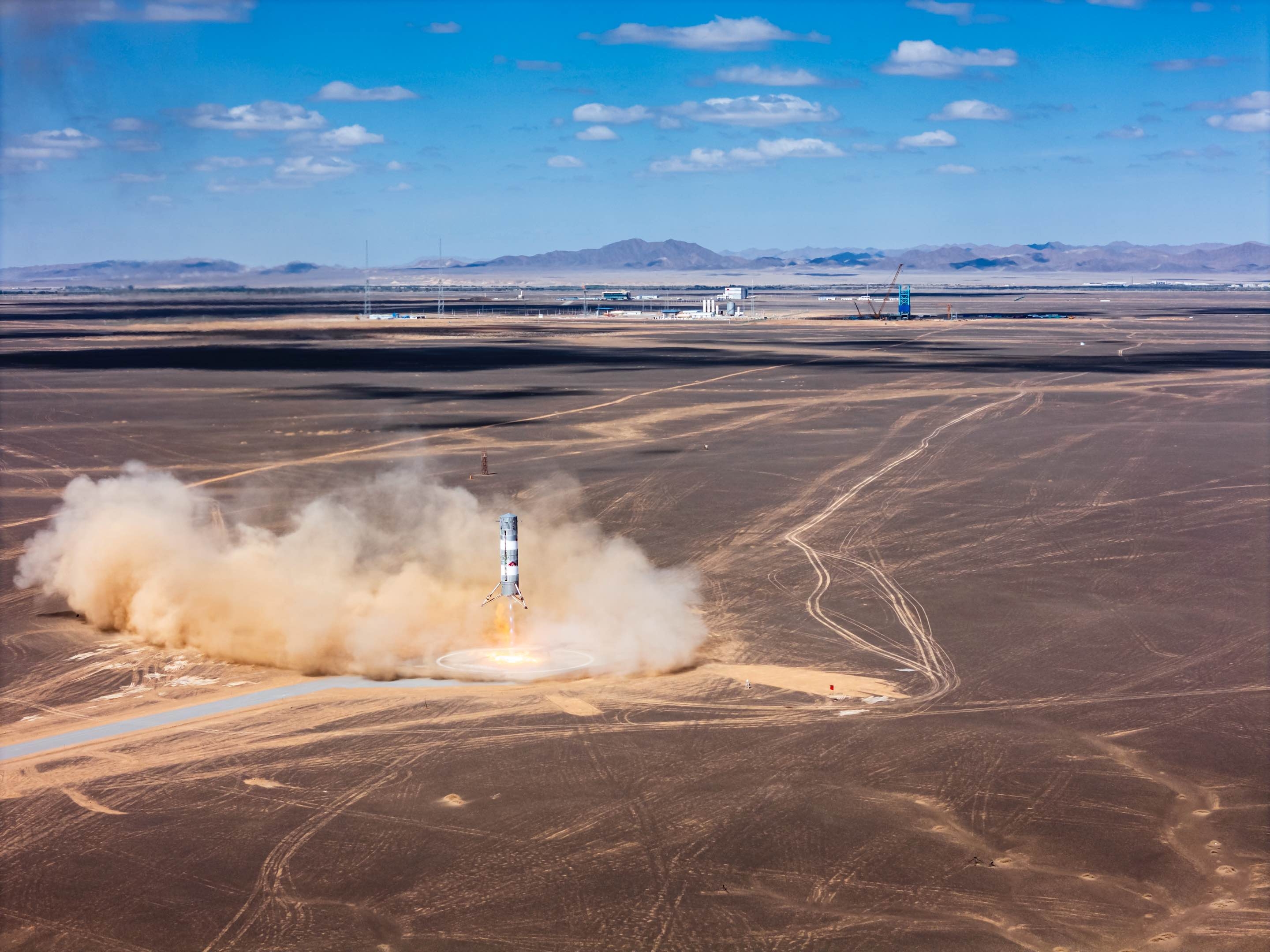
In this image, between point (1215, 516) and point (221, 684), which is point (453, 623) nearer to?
point (221, 684)

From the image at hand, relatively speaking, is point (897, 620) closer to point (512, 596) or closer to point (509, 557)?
point (512, 596)

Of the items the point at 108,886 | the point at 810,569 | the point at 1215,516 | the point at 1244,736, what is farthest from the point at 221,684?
the point at 1215,516

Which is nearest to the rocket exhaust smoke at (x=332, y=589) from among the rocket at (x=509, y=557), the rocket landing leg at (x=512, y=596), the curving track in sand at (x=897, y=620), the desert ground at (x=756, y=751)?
the rocket landing leg at (x=512, y=596)

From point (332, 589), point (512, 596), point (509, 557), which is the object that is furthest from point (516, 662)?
point (332, 589)

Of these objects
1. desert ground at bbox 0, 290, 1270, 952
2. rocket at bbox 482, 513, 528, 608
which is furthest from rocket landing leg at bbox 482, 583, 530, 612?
desert ground at bbox 0, 290, 1270, 952

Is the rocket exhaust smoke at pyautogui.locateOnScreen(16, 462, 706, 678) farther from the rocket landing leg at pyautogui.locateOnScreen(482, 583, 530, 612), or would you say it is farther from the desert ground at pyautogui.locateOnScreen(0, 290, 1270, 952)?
the desert ground at pyautogui.locateOnScreen(0, 290, 1270, 952)
